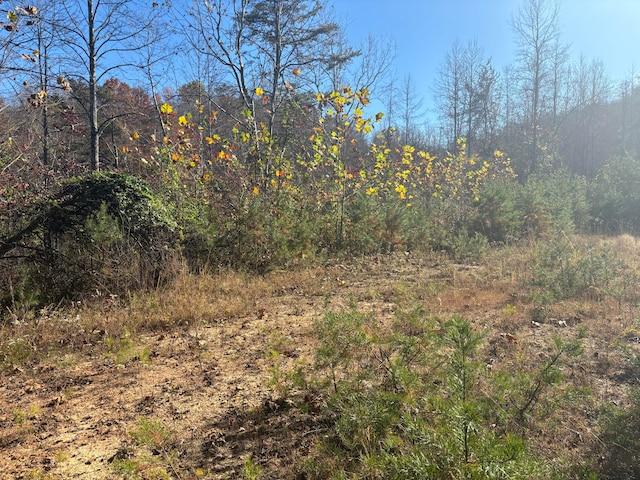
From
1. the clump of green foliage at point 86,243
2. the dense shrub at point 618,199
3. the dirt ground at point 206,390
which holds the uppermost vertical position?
the dense shrub at point 618,199

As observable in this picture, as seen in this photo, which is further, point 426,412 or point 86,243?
point 86,243

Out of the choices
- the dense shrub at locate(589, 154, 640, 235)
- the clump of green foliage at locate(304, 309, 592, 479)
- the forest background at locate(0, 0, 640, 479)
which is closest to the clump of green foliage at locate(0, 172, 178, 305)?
the forest background at locate(0, 0, 640, 479)

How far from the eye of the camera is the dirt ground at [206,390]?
6.75 feet

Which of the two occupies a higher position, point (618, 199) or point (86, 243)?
point (618, 199)

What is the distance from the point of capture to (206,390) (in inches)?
107

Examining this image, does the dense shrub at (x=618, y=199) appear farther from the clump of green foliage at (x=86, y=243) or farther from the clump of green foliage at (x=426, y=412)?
the clump of green foliage at (x=86, y=243)

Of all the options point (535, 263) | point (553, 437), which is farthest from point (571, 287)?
point (553, 437)

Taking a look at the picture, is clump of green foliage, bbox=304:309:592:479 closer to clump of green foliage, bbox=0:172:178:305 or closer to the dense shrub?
clump of green foliage, bbox=0:172:178:305

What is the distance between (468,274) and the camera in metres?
6.11

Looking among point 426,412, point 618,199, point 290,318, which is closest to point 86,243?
point 290,318

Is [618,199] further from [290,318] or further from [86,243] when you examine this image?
[86,243]

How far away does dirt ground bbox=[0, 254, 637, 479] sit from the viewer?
206 cm

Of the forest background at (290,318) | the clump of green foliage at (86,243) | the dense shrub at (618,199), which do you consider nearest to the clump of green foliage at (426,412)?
the forest background at (290,318)

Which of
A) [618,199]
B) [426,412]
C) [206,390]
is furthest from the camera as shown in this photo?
[618,199]
